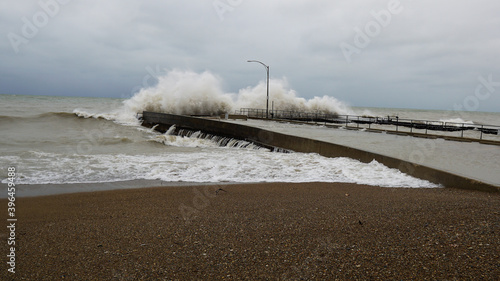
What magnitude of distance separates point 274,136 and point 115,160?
6.24 meters

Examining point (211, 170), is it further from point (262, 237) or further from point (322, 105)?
point (322, 105)

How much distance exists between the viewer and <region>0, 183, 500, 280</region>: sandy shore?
9.89 feet

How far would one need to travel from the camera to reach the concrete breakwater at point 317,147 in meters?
6.77

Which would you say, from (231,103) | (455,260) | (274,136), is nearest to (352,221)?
(455,260)

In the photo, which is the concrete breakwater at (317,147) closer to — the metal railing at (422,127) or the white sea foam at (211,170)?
the white sea foam at (211,170)

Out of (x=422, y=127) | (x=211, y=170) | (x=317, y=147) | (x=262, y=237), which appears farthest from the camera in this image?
(x=422, y=127)

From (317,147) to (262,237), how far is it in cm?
800

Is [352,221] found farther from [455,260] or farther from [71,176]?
[71,176]

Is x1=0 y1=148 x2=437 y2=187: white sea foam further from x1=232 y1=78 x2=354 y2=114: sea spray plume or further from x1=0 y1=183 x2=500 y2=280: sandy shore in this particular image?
x1=232 y1=78 x2=354 y2=114: sea spray plume

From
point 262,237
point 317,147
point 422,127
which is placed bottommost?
point 422,127

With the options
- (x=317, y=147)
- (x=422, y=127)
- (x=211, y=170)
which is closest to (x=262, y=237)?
(x=211, y=170)

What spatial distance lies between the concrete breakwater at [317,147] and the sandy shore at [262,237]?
91cm

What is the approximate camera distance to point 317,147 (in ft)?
37.6

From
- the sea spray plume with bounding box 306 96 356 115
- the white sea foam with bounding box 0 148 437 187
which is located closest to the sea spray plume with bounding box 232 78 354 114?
the sea spray plume with bounding box 306 96 356 115
